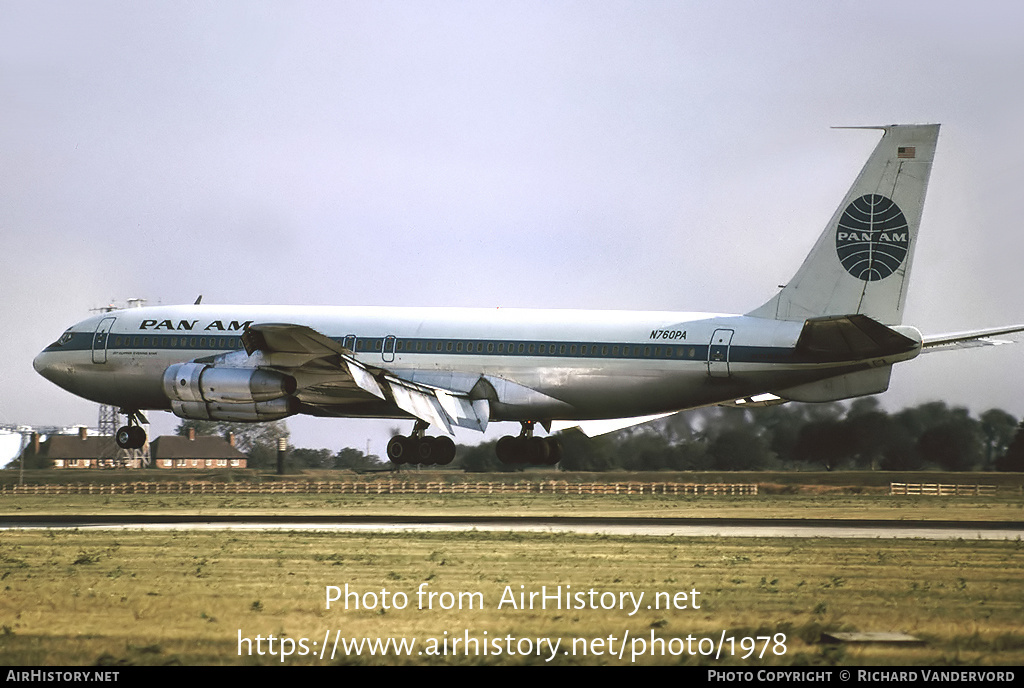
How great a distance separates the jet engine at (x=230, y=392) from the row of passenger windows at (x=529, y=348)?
3.87m

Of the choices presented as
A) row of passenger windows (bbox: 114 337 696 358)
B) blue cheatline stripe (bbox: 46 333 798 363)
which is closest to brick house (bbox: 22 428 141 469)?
blue cheatline stripe (bbox: 46 333 798 363)

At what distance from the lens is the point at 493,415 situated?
138 feet

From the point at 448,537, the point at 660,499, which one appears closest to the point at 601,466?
the point at 660,499

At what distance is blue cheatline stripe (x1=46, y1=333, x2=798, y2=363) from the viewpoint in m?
38.3

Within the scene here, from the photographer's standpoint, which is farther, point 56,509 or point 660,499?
point 660,499

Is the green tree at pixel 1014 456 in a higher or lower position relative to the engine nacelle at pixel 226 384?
lower

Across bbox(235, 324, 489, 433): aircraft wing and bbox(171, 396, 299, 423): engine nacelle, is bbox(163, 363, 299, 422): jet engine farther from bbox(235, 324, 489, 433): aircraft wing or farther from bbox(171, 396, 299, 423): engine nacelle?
bbox(235, 324, 489, 433): aircraft wing

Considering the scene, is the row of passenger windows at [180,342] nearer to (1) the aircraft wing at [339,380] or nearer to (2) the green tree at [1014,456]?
(1) the aircraft wing at [339,380]

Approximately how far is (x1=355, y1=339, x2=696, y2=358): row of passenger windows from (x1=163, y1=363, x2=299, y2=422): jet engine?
3870mm

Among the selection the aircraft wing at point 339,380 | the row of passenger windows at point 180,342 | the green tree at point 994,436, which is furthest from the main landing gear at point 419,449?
the green tree at point 994,436

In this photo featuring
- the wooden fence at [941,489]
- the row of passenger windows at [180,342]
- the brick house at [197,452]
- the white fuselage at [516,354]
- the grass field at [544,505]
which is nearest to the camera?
the white fuselage at [516,354]

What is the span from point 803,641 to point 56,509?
34.8 metres

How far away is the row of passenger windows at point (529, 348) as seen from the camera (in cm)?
3938

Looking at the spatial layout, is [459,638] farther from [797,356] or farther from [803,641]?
[797,356]
